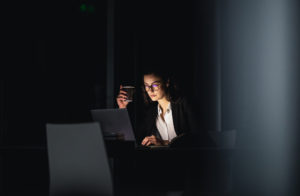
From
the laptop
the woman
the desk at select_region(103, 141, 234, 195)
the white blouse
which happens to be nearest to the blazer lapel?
the woman

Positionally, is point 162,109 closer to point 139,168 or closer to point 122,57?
point 139,168

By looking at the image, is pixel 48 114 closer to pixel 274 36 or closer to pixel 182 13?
pixel 182 13

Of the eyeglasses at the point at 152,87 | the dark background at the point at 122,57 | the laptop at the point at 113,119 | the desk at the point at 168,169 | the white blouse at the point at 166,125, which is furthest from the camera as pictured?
the dark background at the point at 122,57

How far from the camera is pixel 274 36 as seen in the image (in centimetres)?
222

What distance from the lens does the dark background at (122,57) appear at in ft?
17.2

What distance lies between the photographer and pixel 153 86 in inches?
146

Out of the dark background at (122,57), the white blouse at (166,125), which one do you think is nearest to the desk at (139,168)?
the white blouse at (166,125)

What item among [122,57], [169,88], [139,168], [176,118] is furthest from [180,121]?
[122,57]

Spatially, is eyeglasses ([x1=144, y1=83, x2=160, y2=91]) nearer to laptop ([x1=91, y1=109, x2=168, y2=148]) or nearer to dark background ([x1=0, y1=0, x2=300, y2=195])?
dark background ([x1=0, y1=0, x2=300, y2=195])

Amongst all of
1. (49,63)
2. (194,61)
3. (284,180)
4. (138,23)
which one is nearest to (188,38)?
(194,61)

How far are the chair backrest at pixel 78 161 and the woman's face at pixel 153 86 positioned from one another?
181 cm

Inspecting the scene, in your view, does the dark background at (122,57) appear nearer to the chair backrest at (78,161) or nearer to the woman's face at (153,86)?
the woman's face at (153,86)

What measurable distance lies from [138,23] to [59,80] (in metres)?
1.68

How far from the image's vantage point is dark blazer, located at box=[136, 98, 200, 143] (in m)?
3.81
